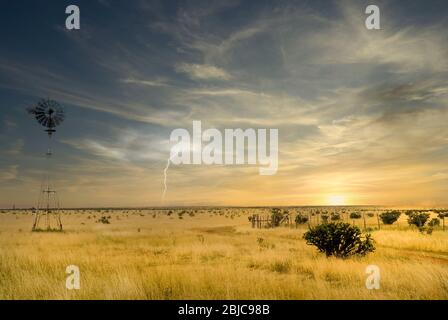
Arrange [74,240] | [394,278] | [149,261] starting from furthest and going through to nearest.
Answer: [74,240] < [149,261] < [394,278]

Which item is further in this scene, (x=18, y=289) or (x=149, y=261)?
(x=149, y=261)

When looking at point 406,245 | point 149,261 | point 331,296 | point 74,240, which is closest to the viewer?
point 331,296

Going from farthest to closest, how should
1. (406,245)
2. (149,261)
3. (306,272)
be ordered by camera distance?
(406,245), (149,261), (306,272)

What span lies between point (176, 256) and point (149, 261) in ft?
7.97
